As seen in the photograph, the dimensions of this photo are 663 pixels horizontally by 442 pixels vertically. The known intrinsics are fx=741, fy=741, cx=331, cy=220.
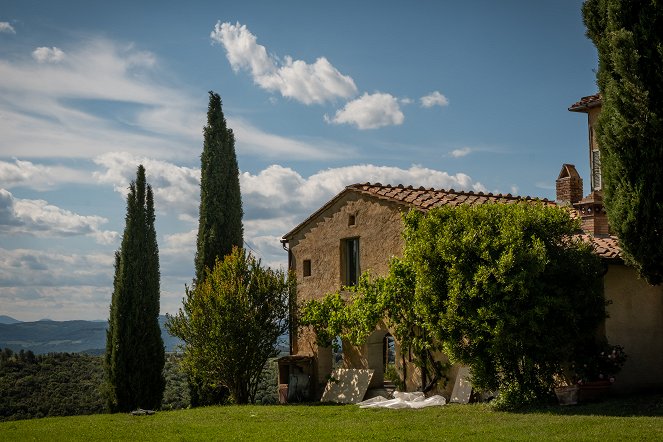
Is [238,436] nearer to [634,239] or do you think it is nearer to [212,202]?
[634,239]

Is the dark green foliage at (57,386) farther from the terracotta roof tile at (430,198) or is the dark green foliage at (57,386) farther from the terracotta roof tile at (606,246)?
the terracotta roof tile at (606,246)

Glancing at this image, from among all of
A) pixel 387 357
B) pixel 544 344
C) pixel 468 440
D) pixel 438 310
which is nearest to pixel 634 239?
pixel 544 344

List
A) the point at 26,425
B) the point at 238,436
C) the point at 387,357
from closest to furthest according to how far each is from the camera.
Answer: the point at 238,436
the point at 26,425
the point at 387,357

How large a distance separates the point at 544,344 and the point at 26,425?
12829 millimetres

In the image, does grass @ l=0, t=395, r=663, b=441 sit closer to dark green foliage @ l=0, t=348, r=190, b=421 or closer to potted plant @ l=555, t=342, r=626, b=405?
potted plant @ l=555, t=342, r=626, b=405

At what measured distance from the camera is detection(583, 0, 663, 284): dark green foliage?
1448 cm

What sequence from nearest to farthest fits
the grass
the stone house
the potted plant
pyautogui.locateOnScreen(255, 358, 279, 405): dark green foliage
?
the grass
the potted plant
the stone house
pyautogui.locateOnScreen(255, 358, 279, 405): dark green foliage

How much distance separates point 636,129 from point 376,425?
7763 mm

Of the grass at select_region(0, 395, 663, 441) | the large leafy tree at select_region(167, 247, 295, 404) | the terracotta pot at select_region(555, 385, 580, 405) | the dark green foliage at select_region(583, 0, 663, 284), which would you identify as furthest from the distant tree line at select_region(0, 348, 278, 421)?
the dark green foliage at select_region(583, 0, 663, 284)

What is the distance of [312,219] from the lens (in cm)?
2369

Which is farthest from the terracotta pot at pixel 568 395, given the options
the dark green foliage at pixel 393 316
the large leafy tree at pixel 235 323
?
the large leafy tree at pixel 235 323

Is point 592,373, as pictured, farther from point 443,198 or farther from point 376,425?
point 443,198

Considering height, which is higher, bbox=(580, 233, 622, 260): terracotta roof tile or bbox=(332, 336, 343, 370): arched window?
bbox=(580, 233, 622, 260): terracotta roof tile

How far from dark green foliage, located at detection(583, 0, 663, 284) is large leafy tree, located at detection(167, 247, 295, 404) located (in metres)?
10.5
